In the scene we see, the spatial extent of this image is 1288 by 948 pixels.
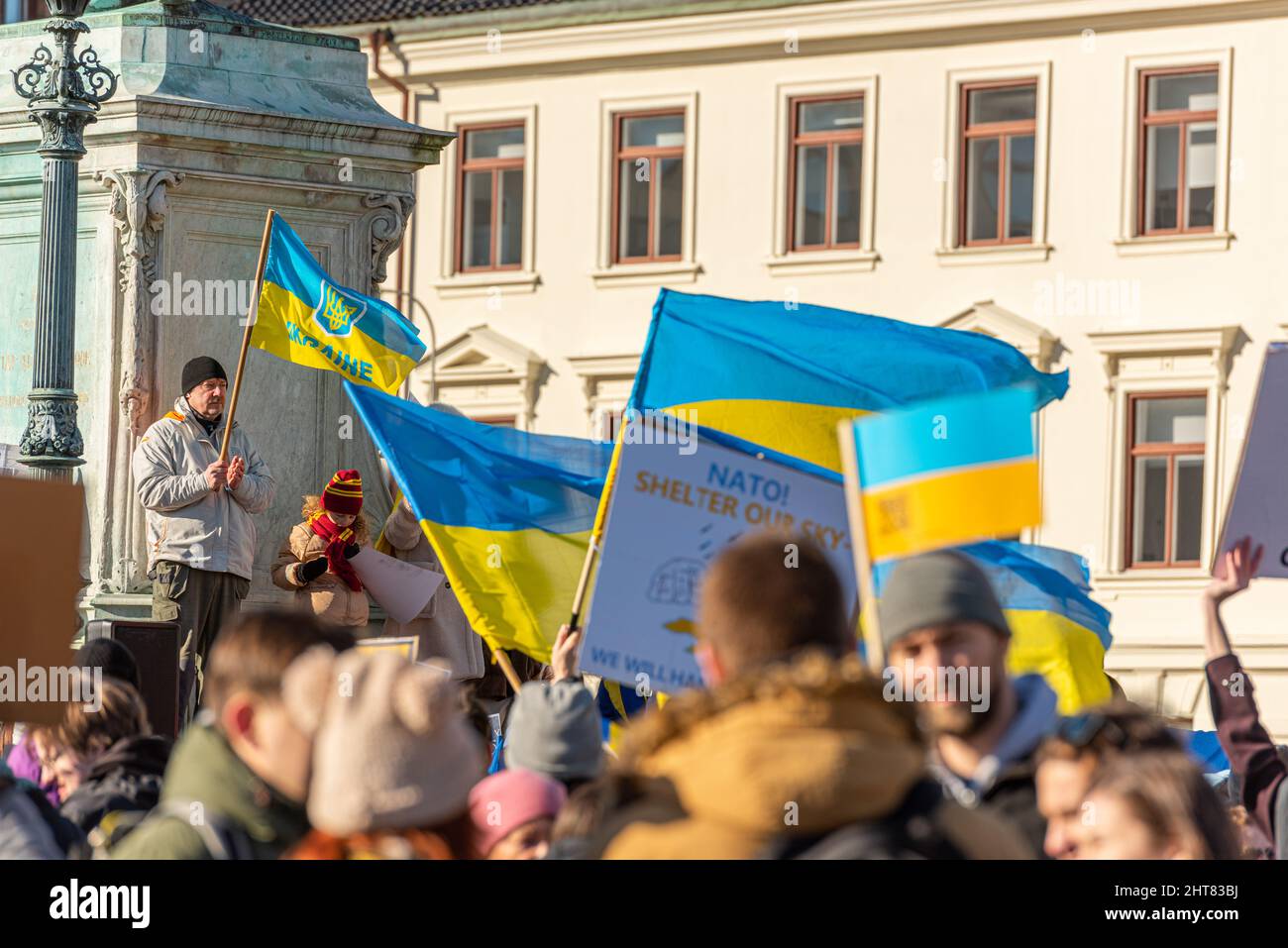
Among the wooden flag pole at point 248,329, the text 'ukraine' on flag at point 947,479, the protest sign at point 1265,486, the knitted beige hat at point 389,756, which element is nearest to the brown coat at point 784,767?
the knitted beige hat at point 389,756

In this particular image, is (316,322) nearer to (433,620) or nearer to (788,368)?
(433,620)

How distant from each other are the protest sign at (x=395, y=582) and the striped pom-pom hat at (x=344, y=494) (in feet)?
0.68

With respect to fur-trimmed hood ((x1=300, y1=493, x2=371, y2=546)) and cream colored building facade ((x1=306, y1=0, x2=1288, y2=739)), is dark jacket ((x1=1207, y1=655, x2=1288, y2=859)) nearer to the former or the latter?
fur-trimmed hood ((x1=300, y1=493, x2=371, y2=546))

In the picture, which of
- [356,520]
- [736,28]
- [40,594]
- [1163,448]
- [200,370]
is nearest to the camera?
[40,594]

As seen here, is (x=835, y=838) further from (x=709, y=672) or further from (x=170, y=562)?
(x=170, y=562)

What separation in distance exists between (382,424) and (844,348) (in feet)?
5.91

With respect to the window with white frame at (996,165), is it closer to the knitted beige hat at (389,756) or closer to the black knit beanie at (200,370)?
the black knit beanie at (200,370)

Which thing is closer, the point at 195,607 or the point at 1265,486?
the point at 1265,486

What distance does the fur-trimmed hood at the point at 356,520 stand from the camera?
13720mm

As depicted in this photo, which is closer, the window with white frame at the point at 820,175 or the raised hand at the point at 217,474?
the raised hand at the point at 217,474

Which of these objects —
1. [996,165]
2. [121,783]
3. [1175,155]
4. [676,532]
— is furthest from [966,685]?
[996,165]

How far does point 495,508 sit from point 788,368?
54.3 inches

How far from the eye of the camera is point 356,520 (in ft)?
45.5

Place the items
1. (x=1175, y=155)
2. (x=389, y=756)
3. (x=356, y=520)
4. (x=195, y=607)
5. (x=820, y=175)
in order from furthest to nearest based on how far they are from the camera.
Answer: (x=820, y=175) < (x=1175, y=155) < (x=356, y=520) < (x=195, y=607) < (x=389, y=756)
